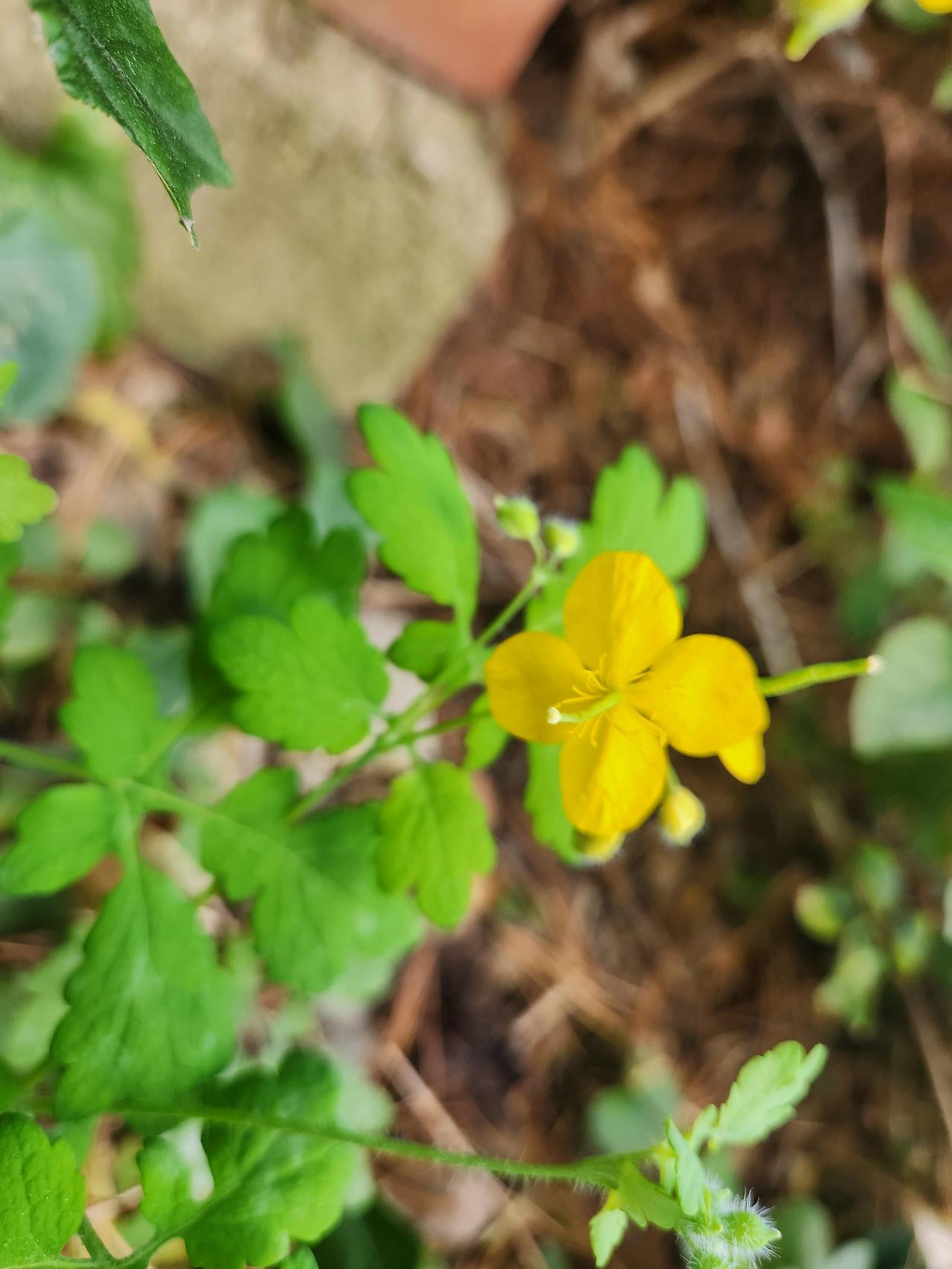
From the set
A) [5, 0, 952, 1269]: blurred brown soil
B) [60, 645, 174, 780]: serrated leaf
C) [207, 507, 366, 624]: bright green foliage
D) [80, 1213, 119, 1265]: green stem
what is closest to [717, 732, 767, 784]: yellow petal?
[207, 507, 366, 624]: bright green foliage

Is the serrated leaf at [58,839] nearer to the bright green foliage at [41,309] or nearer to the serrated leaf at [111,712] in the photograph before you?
the serrated leaf at [111,712]

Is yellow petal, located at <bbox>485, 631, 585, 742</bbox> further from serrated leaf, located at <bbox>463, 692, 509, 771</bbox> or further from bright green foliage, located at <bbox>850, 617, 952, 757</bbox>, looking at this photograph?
bright green foliage, located at <bbox>850, 617, 952, 757</bbox>

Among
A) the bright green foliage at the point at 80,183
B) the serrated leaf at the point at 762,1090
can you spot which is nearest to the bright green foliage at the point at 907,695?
the serrated leaf at the point at 762,1090

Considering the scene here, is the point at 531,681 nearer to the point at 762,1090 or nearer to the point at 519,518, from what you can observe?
the point at 519,518

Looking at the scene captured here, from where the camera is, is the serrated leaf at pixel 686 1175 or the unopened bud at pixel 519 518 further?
the unopened bud at pixel 519 518

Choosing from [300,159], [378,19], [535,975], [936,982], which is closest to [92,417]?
[300,159]

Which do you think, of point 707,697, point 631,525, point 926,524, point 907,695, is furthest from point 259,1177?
point 907,695
